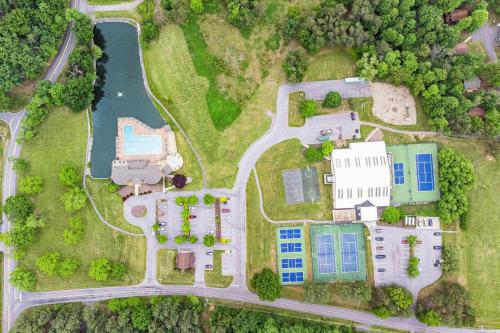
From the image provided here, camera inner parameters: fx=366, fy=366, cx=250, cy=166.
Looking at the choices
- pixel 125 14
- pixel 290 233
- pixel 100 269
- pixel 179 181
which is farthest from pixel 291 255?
pixel 125 14

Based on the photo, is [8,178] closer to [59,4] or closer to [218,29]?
[59,4]

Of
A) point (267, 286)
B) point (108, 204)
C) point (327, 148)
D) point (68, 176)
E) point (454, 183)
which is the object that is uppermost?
point (327, 148)

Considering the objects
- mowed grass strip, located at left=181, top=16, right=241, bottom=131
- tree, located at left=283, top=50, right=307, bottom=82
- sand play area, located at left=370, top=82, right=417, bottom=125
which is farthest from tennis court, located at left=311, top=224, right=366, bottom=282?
tree, located at left=283, top=50, right=307, bottom=82

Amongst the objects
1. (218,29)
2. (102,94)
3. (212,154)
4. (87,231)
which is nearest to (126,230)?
(87,231)

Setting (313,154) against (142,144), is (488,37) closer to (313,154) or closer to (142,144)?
(313,154)

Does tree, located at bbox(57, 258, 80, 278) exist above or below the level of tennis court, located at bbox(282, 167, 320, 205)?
below

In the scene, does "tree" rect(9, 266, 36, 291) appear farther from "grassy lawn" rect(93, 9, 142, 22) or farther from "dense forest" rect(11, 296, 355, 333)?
"grassy lawn" rect(93, 9, 142, 22)

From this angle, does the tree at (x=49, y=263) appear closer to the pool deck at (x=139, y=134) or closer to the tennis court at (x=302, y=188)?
the pool deck at (x=139, y=134)
